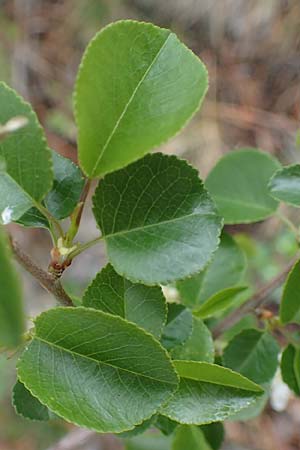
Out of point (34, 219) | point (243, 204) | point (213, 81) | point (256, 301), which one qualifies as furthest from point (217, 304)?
point (213, 81)

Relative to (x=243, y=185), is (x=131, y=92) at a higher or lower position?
higher

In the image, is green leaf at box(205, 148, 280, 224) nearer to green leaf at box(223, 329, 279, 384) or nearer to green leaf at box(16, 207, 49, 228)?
green leaf at box(223, 329, 279, 384)

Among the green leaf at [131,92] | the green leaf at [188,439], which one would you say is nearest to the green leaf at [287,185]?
the green leaf at [131,92]

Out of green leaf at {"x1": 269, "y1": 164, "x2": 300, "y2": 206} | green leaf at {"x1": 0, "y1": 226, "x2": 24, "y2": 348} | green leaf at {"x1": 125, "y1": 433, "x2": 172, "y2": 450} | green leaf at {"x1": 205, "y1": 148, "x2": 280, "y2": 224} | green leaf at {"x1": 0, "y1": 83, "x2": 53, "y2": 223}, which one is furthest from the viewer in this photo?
green leaf at {"x1": 125, "y1": 433, "x2": 172, "y2": 450}

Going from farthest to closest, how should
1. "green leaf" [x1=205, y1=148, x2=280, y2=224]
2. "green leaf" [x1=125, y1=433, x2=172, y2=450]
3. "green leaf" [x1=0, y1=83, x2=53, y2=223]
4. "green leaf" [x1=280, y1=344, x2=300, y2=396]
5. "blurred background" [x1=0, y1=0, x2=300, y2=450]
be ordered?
"blurred background" [x1=0, y1=0, x2=300, y2=450] → "green leaf" [x1=125, y1=433, x2=172, y2=450] → "green leaf" [x1=205, y1=148, x2=280, y2=224] → "green leaf" [x1=280, y1=344, x2=300, y2=396] → "green leaf" [x1=0, y1=83, x2=53, y2=223]

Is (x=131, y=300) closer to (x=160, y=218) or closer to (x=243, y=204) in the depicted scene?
(x=160, y=218)

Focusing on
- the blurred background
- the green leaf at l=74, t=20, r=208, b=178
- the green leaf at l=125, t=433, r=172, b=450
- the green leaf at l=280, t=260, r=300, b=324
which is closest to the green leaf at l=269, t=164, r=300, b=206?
the green leaf at l=280, t=260, r=300, b=324

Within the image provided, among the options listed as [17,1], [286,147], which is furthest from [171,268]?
[17,1]
